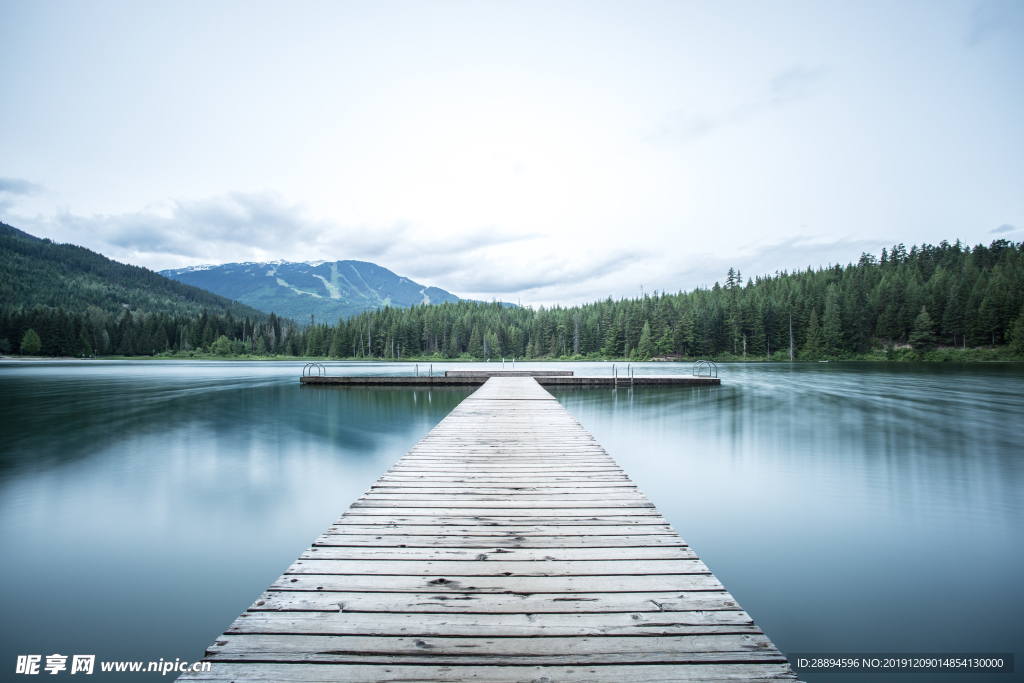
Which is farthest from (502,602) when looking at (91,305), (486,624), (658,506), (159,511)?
(91,305)

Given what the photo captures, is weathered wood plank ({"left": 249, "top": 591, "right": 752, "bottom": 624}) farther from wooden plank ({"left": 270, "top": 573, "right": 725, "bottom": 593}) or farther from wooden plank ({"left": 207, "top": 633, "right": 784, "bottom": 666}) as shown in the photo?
wooden plank ({"left": 207, "top": 633, "right": 784, "bottom": 666})

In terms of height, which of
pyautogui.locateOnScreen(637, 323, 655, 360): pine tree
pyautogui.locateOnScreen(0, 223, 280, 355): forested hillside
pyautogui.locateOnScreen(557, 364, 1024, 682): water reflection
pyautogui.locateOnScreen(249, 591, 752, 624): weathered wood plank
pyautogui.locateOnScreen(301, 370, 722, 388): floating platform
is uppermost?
pyautogui.locateOnScreen(0, 223, 280, 355): forested hillside

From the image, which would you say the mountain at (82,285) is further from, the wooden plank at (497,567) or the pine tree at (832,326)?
the wooden plank at (497,567)

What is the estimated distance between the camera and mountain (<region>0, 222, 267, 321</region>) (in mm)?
108100

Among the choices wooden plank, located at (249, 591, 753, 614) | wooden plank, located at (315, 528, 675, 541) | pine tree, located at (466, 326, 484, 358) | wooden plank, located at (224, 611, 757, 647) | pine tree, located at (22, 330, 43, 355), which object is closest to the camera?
wooden plank, located at (224, 611, 757, 647)

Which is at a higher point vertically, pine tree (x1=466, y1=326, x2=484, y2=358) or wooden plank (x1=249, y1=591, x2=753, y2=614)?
pine tree (x1=466, y1=326, x2=484, y2=358)

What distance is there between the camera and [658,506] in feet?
22.8

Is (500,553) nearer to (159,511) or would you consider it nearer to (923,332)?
(159,511)

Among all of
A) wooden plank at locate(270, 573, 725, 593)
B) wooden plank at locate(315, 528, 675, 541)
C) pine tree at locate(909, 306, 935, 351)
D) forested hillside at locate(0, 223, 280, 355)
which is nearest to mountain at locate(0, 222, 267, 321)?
forested hillside at locate(0, 223, 280, 355)

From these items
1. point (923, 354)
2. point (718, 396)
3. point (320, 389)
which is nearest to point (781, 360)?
point (923, 354)

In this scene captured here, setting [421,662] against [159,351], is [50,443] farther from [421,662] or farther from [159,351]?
[159,351]

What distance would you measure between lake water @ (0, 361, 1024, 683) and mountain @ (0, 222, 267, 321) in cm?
9913

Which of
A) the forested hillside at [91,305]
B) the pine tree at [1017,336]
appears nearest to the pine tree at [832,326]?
the pine tree at [1017,336]

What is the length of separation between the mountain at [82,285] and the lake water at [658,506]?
325 feet
